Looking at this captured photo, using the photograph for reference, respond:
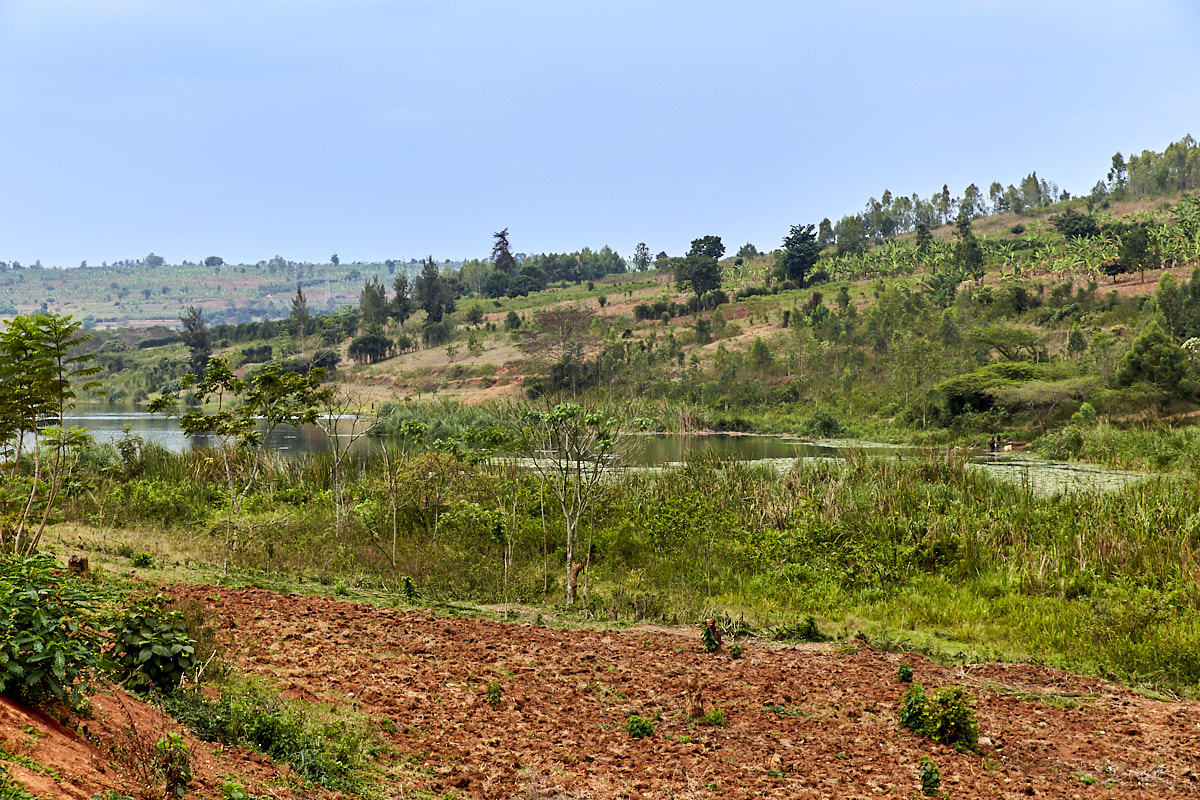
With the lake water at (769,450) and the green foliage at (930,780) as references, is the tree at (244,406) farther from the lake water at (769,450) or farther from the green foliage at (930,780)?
the green foliage at (930,780)

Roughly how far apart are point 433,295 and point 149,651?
77060 mm

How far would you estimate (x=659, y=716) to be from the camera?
234 inches

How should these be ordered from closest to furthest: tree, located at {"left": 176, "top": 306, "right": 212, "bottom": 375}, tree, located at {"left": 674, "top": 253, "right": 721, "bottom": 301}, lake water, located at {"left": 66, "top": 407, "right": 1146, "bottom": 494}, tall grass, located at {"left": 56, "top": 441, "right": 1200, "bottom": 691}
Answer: tall grass, located at {"left": 56, "top": 441, "right": 1200, "bottom": 691}, lake water, located at {"left": 66, "top": 407, "right": 1146, "bottom": 494}, tree, located at {"left": 674, "top": 253, "right": 721, "bottom": 301}, tree, located at {"left": 176, "top": 306, "right": 212, "bottom": 375}

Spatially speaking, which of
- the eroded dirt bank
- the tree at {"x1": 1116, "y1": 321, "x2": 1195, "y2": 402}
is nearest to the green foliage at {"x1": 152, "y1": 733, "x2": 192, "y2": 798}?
the eroded dirt bank

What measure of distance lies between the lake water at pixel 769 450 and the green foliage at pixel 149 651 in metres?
12.8

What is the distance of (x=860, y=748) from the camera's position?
18.0 ft

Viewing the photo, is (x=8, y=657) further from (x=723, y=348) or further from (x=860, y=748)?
(x=723, y=348)

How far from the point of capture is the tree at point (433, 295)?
256ft

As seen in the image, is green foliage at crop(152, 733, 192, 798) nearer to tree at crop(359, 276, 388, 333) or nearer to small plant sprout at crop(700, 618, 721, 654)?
small plant sprout at crop(700, 618, 721, 654)

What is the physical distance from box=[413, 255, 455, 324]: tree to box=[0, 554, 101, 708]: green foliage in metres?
74.0

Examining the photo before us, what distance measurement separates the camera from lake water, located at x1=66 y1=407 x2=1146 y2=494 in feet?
64.5

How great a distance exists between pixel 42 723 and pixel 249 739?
1.12m

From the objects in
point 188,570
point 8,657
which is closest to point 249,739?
point 8,657

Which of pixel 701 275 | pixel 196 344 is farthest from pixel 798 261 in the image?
pixel 196 344
